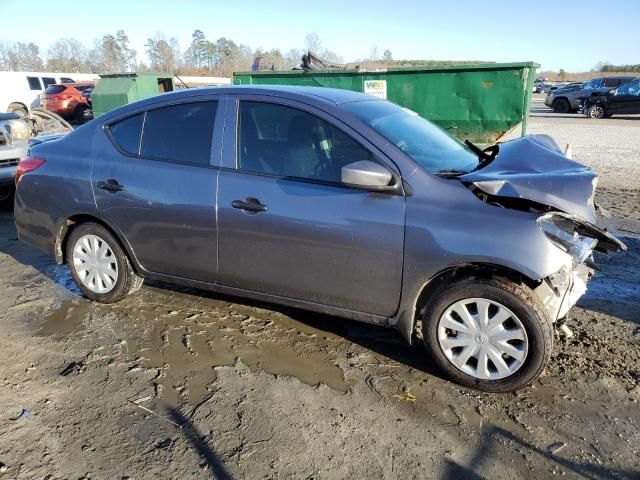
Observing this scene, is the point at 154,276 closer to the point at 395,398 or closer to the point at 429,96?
the point at 395,398

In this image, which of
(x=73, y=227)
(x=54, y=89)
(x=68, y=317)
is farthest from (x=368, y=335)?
(x=54, y=89)

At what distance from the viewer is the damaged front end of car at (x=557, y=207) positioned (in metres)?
2.83

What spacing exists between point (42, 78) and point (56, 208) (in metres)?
21.3

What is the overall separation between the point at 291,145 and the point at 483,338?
171 cm

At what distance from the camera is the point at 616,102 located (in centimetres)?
2156

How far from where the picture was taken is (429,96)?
9.59 meters

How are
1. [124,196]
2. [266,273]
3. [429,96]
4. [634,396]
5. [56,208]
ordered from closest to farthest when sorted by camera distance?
[634,396]
[266,273]
[124,196]
[56,208]
[429,96]

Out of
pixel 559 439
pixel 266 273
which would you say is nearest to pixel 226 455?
pixel 266 273

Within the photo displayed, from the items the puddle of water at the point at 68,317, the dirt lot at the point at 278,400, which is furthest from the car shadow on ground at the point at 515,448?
the puddle of water at the point at 68,317

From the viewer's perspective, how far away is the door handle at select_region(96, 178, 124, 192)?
381cm

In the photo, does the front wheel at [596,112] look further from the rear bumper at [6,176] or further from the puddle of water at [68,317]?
the puddle of water at [68,317]

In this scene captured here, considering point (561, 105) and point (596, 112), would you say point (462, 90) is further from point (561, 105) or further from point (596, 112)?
point (561, 105)

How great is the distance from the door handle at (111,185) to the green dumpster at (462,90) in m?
6.89

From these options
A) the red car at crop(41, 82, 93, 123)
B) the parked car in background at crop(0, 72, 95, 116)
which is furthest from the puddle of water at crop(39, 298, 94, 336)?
the red car at crop(41, 82, 93, 123)
